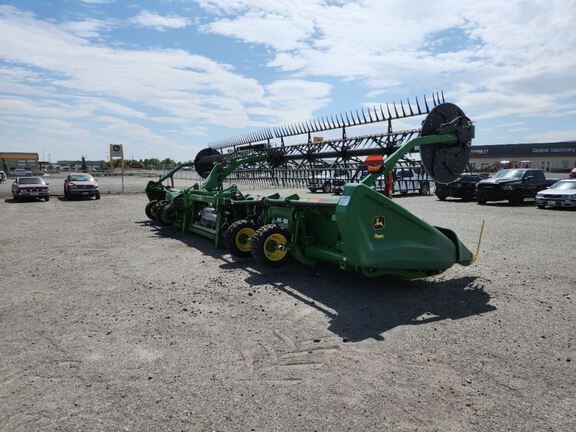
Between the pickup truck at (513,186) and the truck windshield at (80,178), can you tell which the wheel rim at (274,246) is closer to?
the pickup truck at (513,186)

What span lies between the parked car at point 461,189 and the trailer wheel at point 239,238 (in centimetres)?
1688

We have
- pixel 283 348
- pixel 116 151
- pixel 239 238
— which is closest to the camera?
pixel 283 348

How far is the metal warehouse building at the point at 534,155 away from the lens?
68.8 m

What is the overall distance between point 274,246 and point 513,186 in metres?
16.5

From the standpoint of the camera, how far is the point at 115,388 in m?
3.44

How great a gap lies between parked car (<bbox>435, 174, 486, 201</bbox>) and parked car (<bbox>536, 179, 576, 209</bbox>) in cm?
462

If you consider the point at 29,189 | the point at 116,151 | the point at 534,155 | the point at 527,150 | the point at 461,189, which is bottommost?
the point at 461,189

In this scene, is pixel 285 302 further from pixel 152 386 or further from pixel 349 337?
pixel 152 386

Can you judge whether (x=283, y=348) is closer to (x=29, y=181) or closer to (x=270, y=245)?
(x=270, y=245)

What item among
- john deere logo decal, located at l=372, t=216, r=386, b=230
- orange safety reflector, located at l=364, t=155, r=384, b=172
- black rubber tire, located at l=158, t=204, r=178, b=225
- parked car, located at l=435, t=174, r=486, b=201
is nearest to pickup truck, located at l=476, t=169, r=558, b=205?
parked car, located at l=435, t=174, r=486, b=201

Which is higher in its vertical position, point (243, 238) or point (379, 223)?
point (379, 223)

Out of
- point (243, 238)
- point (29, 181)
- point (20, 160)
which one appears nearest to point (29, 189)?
point (29, 181)

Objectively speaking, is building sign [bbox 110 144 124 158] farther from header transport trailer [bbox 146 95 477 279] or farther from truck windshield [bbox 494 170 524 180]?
truck windshield [bbox 494 170 524 180]

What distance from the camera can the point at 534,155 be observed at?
7181 centimetres
